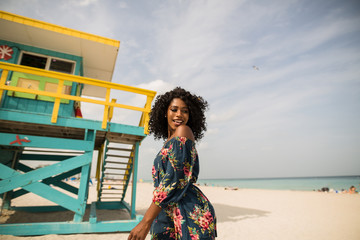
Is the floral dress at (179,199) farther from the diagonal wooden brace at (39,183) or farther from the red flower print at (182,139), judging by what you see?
the diagonal wooden brace at (39,183)

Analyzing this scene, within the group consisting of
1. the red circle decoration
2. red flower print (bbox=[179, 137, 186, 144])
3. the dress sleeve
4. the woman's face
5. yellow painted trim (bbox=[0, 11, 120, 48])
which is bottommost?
the dress sleeve

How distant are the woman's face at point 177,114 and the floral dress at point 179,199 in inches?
15.0

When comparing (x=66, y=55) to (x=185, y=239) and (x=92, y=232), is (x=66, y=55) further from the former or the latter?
(x=185, y=239)

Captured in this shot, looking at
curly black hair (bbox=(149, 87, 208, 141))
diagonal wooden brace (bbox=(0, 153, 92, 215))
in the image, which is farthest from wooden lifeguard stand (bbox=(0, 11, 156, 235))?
curly black hair (bbox=(149, 87, 208, 141))

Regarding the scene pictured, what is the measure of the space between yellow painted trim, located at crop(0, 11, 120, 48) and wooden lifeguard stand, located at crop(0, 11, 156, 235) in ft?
0.09

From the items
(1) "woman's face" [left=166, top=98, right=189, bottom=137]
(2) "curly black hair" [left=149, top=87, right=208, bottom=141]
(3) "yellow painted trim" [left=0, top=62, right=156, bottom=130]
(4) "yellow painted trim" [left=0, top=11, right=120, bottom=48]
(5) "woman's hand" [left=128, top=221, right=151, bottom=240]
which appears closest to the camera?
(5) "woman's hand" [left=128, top=221, right=151, bottom=240]

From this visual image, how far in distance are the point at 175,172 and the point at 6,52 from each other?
8.52 metres

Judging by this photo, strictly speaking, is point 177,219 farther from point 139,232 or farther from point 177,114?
point 177,114

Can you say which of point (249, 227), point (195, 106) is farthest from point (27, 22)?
point (249, 227)

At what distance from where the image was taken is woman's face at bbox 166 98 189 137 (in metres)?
1.82

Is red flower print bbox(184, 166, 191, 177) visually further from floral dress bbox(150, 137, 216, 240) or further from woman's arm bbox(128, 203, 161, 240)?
woman's arm bbox(128, 203, 161, 240)

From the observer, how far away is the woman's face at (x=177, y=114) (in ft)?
5.97

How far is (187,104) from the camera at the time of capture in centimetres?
193

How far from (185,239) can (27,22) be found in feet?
26.5
